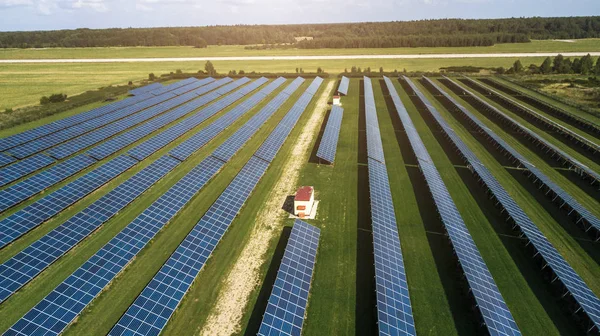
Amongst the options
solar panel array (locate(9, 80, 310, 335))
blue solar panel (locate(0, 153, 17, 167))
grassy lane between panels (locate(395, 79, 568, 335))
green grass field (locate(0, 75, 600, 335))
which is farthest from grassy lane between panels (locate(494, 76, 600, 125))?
blue solar panel (locate(0, 153, 17, 167))

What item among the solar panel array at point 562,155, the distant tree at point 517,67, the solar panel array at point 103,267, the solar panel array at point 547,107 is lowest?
the solar panel array at point 103,267

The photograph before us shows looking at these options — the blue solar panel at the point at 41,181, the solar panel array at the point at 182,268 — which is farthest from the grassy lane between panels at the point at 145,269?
the blue solar panel at the point at 41,181

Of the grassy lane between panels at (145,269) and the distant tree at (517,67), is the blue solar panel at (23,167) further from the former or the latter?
the distant tree at (517,67)

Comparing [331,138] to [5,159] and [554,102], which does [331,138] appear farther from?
[554,102]

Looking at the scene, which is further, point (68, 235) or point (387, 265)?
point (68, 235)

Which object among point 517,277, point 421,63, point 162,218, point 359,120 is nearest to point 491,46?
point 421,63

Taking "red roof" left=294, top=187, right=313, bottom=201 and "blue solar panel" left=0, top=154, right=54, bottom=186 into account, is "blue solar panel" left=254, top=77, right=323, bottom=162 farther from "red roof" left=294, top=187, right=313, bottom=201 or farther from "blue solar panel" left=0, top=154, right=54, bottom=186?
"blue solar panel" left=0, top=154, right=54, bottom=186

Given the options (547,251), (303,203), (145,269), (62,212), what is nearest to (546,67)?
(547,251)

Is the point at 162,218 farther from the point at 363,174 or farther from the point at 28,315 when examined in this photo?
the point at 363,174
